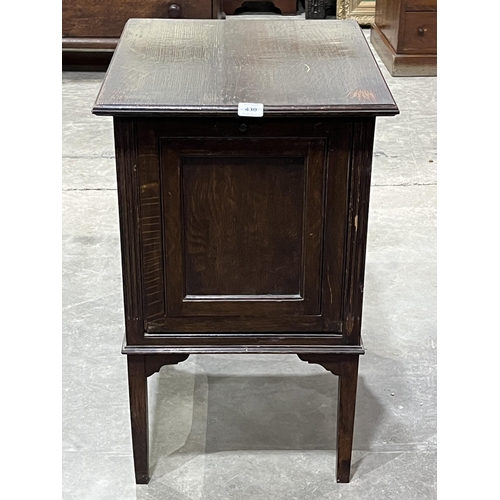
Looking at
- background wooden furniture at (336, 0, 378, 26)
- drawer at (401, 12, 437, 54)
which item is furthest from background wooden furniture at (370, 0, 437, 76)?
background wooden furniture at (336, 0, 378, 26)

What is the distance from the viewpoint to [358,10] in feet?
18.2

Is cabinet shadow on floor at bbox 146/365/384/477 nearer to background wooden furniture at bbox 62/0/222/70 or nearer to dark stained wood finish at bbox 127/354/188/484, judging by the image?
dark stained wood finish at bbox 127/354/188/484

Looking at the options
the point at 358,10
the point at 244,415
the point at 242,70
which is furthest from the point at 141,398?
the point at 358,10

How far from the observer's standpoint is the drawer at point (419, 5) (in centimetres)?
463

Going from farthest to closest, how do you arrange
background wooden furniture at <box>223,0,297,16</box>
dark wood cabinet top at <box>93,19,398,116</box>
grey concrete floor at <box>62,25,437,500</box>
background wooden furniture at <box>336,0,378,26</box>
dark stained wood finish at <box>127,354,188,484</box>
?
background wooden furniture at <box>223,0,297,16</box> < background wooden furniture at <box>336,0,378,26</box> < grey concrete floor at <box>62,25,437,500</box> < dark stained wood finish at <box>127,354,188,484</box> < dark wood cabinet top at <box>93,19,398,116</box>

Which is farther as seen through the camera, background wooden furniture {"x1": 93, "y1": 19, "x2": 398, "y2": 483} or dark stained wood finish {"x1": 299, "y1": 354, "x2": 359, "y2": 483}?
dark stained wood finish {"x1": 299, "y1": 354, "x2": 359, "y2": 483}

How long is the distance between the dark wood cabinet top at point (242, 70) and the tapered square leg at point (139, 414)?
609 mm

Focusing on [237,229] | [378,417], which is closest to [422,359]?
[378,417]

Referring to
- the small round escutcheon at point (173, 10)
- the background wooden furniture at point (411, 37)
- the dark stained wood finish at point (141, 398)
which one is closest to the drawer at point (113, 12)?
the small round escutcheon at point (173, 10)

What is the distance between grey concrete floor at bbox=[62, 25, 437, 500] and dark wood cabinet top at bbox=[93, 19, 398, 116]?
0.95 metres

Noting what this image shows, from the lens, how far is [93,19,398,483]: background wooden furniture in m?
1.74

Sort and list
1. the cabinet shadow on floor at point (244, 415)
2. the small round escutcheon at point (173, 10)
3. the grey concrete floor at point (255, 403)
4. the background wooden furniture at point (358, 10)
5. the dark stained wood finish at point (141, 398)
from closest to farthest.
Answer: the dark stained wood finish at point (141, 398), the grey concrete floor at point (255, 403), the cabinet shadow on floor at point (244, 415), the small round escutcheon at point (173, 10), the background wooden furniture at point (358, 10)

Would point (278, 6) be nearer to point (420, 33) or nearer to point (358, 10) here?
point (358, 10)

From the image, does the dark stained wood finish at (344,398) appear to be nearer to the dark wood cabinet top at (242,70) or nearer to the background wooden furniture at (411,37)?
the dark wood cabinet top at (242,70)
